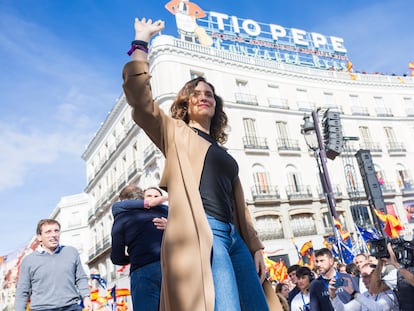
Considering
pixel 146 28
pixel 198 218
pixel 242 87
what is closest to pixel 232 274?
pixel 198 218

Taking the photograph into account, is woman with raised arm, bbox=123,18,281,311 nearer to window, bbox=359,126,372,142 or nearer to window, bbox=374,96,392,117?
window, bbox=359,126,372,142

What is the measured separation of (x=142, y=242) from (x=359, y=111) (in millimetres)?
32679

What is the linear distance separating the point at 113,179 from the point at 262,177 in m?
14.4

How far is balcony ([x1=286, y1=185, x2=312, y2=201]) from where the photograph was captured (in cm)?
2589

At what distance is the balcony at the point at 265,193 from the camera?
24703 millimetres

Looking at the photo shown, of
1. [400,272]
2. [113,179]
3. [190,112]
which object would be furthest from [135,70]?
[113,179]

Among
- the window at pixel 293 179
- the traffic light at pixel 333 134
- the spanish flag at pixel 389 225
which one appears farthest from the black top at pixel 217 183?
the window at pixel 293 179

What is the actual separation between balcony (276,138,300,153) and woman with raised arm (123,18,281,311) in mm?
25662

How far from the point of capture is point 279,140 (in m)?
27.7

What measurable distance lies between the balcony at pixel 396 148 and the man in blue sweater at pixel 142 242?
106 ft

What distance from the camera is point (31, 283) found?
11.8 ft

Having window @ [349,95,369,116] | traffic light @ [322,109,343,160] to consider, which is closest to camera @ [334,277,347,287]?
traffic light @ [322,109,343,160]

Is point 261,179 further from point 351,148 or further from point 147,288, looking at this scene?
point 147,288

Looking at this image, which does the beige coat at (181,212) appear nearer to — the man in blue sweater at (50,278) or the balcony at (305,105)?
the man in blue sweater at (50,278)
